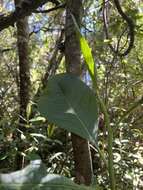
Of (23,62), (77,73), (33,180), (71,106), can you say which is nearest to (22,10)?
(77,73)

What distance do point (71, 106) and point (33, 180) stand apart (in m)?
0.29

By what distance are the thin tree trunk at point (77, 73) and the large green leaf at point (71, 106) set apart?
860 mm

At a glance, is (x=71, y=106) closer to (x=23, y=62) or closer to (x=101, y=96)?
(x=101, y=96)

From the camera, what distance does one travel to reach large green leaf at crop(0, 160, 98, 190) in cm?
49

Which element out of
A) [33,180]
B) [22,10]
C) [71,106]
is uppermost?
[22,10]

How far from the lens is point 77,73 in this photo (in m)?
1.67

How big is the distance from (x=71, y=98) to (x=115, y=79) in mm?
2319

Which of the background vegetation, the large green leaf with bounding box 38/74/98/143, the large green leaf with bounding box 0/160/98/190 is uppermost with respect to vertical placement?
the background vegetation

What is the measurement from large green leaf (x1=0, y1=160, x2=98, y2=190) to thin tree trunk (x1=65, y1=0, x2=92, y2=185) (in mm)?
1075

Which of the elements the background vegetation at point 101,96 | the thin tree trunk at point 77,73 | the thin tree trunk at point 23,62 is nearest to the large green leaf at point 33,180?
the background vegetation at point 101,96

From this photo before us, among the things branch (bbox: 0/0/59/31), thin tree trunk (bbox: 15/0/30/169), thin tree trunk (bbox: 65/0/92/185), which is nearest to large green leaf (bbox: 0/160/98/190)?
thin tree trunk (bbox: 65/0/92/185)

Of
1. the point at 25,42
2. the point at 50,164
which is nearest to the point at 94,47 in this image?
the point at 25,42

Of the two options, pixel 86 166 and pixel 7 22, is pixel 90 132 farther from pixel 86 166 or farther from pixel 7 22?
pixel 7 22

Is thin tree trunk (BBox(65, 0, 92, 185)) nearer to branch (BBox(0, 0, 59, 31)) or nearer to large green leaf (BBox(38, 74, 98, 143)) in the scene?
branch (BBox(0, 0, 59, 31))
